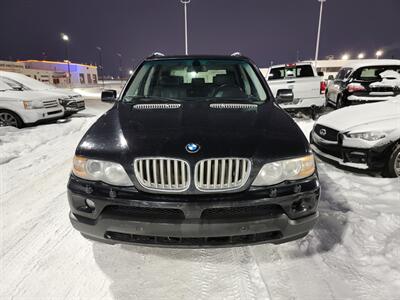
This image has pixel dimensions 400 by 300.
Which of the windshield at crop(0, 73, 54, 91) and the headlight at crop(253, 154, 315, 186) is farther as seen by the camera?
the windshield at crop(0, 73, 54, 91)

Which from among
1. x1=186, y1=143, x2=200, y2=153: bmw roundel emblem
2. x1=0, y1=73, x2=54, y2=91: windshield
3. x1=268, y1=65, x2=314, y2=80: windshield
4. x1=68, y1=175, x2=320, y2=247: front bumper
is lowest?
x1=68, y1=175, x2=320, y2=247: front bumper

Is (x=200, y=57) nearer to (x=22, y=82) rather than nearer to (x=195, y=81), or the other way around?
(x=195, y=81)

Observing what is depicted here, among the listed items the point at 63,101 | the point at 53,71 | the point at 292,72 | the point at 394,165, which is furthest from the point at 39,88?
the point at 53,71

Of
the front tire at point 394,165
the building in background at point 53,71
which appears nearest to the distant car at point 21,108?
the front tire at point 394,165

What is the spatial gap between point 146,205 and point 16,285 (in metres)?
1.21

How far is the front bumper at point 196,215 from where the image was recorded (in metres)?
1.82

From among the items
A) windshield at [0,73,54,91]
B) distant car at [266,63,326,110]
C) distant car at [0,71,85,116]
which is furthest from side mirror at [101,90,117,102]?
windshield at [0,73,54,91]

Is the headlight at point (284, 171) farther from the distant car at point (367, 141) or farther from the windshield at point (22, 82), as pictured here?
the windshield at point (22, 82)

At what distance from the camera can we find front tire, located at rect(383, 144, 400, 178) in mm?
3773

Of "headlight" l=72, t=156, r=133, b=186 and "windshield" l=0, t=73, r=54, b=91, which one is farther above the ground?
"windshield" l=0, t=73, r=54, b=91

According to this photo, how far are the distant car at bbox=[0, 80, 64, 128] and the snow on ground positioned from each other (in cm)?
501

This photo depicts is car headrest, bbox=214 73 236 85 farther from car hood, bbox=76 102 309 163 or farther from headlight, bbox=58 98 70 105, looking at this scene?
headlight, bbox=58 98 70 105

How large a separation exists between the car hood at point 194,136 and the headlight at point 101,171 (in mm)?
48

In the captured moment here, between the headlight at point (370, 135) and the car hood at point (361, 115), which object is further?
the car hood at point (361, 115)
